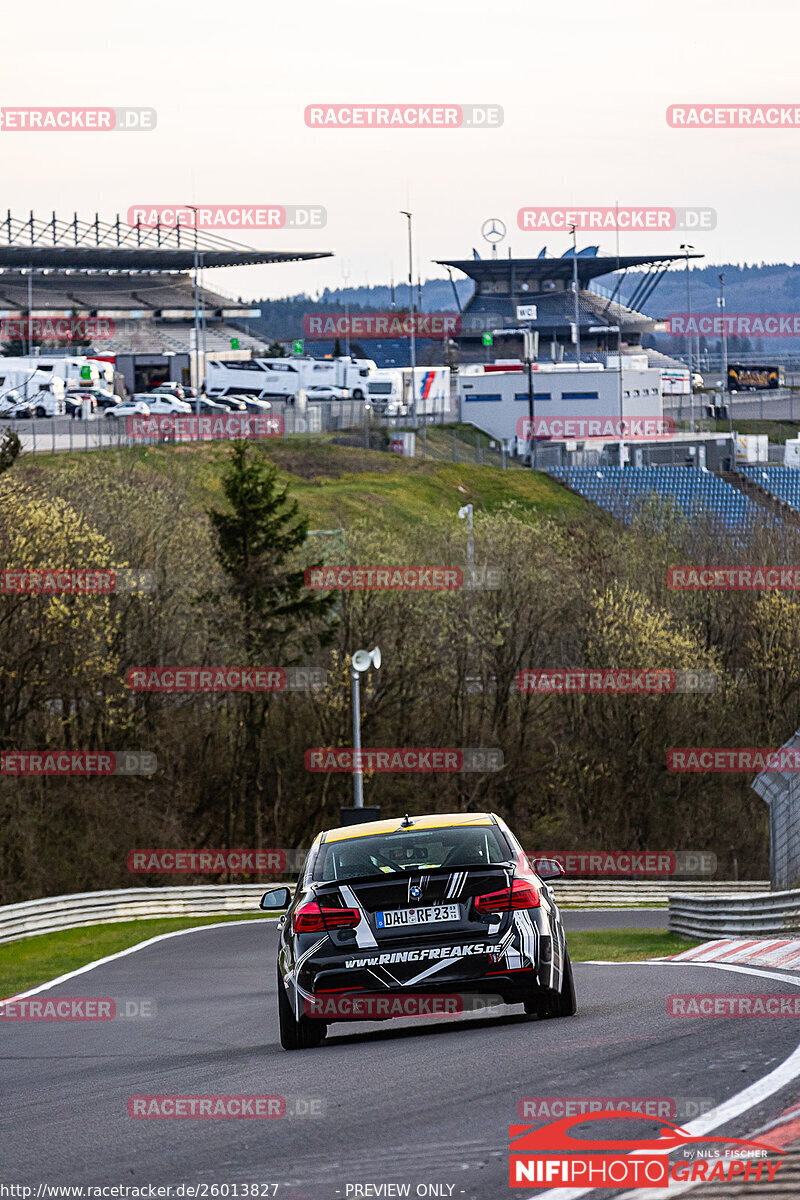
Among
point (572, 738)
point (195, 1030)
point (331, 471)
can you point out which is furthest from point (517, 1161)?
point (331, 471)

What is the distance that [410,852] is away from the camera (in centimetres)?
950

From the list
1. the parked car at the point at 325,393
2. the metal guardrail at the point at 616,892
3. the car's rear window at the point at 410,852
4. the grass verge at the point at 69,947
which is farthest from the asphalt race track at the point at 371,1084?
the parked car at the point at 325,393

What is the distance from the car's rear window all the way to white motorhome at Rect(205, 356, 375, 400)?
291 feet

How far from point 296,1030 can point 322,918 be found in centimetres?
82

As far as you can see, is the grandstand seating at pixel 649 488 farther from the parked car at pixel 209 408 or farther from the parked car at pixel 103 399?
the parked car at pixel 103 399

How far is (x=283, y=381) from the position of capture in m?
98.6

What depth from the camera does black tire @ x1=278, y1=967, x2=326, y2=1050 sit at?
930 centimetres

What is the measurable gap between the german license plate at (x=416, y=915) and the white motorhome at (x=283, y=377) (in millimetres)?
89583

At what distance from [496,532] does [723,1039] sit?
139ft

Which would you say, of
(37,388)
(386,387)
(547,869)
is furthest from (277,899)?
(386,387)

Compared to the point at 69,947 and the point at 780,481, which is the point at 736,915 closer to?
the point at 69,947

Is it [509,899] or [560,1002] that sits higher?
[509,899]

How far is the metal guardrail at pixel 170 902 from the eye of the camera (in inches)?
1094

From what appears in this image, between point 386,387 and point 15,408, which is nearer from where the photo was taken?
point 15,408
